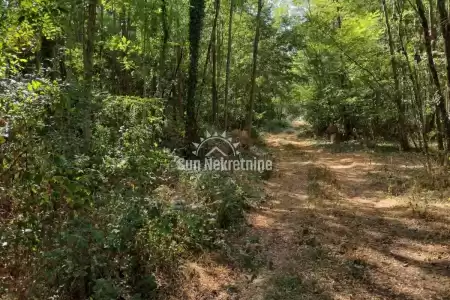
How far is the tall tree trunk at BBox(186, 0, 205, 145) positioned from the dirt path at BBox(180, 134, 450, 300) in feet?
11.4

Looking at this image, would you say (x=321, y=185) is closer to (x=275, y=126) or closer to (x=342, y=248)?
(x=342, y=248)

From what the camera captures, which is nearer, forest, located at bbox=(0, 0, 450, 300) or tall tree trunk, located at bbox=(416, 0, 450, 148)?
forest, located at bbox=(0, 0, 450, 300)

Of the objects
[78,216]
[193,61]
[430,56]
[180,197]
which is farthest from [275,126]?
[78,216]

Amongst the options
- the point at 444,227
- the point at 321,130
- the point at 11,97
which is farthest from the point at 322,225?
the point at 321,130

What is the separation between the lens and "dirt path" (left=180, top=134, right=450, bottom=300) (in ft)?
16.2

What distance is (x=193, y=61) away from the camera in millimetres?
12109

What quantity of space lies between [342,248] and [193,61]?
26.4 feet

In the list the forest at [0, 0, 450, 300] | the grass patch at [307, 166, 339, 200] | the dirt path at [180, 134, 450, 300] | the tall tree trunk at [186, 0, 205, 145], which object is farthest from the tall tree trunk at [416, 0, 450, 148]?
the tall tree trunk at [186, 0, 205, 145]

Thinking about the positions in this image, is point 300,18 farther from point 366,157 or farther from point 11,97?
point 11,97

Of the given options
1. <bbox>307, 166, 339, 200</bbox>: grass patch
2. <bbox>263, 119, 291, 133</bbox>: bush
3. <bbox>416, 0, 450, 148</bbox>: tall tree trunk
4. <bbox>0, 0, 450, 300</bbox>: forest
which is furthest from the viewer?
<bbox>263, 119, 291, 133</bbox>: bush

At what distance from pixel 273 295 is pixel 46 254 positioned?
9.01ft

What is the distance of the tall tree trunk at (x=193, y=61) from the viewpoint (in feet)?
39.1

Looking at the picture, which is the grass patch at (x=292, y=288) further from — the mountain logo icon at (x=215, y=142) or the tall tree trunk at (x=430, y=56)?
the mountain logo icon at (x=215, y=142)

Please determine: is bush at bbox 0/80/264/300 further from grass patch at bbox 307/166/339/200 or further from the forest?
grass patch at bbox 307/166/339/200
